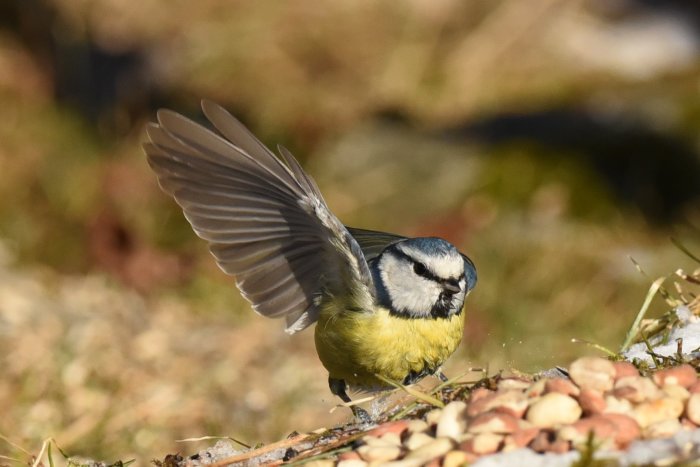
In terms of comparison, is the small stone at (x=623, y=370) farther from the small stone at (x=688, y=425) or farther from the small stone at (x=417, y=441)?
the small stone at (x=417, y=441)

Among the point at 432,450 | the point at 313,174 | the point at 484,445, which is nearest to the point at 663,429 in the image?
the point at 484,445

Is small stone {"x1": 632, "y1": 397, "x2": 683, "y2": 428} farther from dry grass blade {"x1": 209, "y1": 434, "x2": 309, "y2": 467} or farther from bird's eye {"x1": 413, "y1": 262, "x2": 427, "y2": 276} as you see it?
bird's eye {"x1": 413, "y1": 262, "x2": 427, "y2": 276}

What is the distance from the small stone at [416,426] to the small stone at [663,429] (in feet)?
1.67

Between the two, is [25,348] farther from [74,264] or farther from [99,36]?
[99,36]

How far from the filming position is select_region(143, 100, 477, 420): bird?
322 centimetres

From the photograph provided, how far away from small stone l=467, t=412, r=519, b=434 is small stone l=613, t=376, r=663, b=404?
0.86ft

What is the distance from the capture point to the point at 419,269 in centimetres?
354

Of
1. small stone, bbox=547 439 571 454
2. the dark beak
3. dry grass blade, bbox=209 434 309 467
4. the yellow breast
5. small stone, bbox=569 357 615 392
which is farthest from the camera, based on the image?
the dark beak

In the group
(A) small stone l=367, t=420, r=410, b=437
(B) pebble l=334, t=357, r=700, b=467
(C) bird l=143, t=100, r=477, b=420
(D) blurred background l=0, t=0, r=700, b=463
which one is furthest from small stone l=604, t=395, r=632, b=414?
(D) blurred background l=0, t=0, r=700, b=463

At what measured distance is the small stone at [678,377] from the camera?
2.58 m

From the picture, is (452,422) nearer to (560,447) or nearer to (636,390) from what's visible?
(560,447)

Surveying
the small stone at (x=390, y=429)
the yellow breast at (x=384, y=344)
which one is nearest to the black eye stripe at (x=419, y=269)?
the yellow breast at (x=384, y=344)

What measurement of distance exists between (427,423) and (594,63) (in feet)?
25.7

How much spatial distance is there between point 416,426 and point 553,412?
1.11 feet
